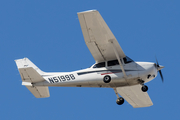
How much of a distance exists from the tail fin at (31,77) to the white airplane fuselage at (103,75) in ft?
1.20

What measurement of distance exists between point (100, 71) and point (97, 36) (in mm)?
2235

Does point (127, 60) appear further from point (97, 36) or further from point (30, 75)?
point (30, 75)

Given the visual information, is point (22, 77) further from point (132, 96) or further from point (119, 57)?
point (132, 96)

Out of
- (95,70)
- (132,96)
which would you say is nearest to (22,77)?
(95,70)

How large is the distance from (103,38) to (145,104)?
22.1 feet

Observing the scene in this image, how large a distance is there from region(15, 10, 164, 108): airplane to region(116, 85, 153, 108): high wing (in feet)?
4.44

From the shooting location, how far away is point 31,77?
20.8 metres

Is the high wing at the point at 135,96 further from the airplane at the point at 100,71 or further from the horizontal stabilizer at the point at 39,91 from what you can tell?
the horizontal stabilizer at the point at 39,91

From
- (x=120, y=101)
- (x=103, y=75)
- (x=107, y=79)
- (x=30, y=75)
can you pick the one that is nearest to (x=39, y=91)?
(x=30, y=75)

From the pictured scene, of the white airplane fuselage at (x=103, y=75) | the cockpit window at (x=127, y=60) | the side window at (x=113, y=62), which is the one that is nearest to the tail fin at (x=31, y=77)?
the white airplane fuselage at (x=103, y=75)

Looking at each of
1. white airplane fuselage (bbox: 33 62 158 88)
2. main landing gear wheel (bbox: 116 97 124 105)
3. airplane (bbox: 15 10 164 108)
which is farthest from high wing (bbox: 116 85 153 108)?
white airplane fuselage (bbox: 33 62 158 88)

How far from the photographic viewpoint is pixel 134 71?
19.5 metres

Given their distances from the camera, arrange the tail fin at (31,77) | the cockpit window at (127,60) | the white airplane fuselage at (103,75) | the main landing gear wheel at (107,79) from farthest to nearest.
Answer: the tail fin at (31,77) → the cockpit window at (127,60) → the main landing gear wheel at (107,79) → the white airplane fuselage at (103,75)

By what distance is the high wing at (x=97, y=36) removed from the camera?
58.6 feet
